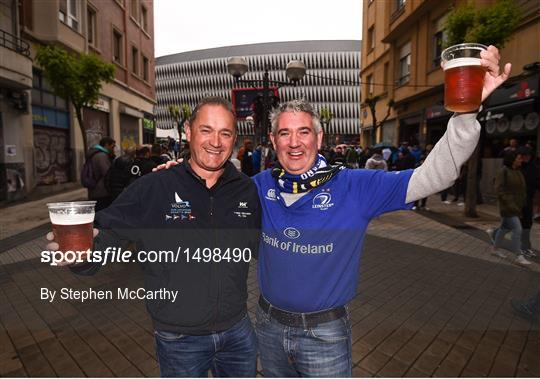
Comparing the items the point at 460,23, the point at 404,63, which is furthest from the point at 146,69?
the point at 460,23

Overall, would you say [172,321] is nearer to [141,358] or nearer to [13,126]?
[141,358]

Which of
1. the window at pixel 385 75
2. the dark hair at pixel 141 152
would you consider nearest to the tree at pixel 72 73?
the dark hair at pixel 141 152

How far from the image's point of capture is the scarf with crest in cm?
182

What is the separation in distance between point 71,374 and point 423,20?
68.1 ft

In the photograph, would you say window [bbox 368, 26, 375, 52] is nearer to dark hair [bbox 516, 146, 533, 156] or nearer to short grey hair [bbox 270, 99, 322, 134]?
dark hair [bbox 516, 146, 533, 156]

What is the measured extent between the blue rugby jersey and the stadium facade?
6841cm

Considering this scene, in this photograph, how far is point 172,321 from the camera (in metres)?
1.79

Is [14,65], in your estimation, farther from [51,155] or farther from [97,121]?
[97,121]

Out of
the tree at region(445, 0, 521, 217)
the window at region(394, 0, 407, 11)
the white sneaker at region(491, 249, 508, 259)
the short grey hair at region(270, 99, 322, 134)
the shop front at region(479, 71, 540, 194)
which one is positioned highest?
the window at region(394, 0, 407, 11)

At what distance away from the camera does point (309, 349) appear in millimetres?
1762

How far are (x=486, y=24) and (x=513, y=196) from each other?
19.2 ft

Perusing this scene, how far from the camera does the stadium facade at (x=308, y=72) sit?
72.0 metres

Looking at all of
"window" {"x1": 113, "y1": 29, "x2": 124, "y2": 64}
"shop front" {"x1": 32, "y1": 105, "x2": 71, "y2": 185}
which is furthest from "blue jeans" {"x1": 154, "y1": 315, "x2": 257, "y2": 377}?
"window" {"x1": 113, "y1": 29, "x2": 124, "y2": 64}

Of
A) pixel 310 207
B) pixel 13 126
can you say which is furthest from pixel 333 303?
pixel 13 126
